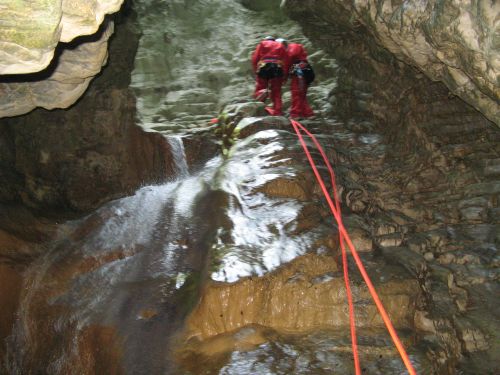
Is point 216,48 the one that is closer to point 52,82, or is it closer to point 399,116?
point 399,116

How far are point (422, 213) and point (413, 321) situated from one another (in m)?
2.13

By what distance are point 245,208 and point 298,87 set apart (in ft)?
10.7

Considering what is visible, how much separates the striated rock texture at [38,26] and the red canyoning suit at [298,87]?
4.60m

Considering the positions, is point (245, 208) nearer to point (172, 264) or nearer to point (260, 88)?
point (172, 264)

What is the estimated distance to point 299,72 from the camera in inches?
279

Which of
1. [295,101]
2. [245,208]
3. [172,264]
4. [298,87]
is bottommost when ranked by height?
[172,264]

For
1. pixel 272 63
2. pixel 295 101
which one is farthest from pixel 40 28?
pixel 295 101

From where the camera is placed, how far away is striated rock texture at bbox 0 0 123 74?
234 cm

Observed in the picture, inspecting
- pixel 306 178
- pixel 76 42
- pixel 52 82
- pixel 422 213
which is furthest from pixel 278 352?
pixel 52 82

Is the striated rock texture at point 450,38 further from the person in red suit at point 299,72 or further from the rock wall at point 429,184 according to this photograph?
the person in red suit at point 299,72

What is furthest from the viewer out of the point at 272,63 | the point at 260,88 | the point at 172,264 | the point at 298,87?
the point at 260,88

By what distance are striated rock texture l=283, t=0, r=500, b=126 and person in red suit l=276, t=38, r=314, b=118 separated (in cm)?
106

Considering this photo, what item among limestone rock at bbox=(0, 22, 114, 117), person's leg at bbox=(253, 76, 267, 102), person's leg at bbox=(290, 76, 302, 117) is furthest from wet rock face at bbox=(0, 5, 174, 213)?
person's leg at bbox=(290, 76, 302, 117)

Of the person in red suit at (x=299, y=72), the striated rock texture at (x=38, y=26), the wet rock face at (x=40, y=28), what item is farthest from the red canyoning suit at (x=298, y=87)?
the striated rock texture at (x=38, y=26)
